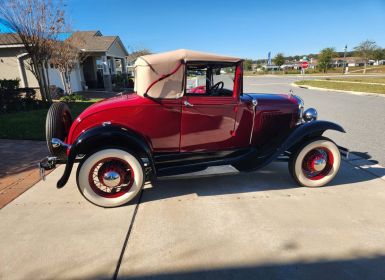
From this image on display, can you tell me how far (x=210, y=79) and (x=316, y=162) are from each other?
188cm

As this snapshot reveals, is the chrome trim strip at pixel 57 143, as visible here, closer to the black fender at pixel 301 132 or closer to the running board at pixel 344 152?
the black fender at pixel 301 132

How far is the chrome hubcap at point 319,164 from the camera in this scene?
386cm

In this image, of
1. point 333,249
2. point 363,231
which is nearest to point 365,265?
point 333,249

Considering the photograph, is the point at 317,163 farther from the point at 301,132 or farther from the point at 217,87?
the point at 217,87

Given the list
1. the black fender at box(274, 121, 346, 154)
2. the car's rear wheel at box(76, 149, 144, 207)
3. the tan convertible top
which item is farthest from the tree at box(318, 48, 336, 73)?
the car's rear wheel at box(76, 149, 144, 207)

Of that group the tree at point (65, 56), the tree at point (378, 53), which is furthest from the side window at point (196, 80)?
the tree at point (378, 53)

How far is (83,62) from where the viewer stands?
21516 millimetres

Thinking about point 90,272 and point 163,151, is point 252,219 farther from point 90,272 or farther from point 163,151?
point 90,272

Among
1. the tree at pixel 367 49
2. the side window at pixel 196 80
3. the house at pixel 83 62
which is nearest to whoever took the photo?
the side window at pixel 196 80

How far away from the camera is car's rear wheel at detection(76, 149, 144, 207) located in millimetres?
3316

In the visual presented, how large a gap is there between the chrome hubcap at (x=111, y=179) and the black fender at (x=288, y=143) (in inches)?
61.9

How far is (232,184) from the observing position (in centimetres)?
400

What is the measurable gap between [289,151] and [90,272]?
2.98 metres

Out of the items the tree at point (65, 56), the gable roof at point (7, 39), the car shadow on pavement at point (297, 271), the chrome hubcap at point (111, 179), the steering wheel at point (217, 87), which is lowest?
the car shadow on pavement at point (297, 271)
